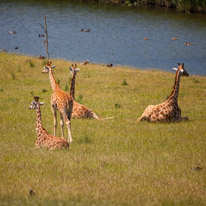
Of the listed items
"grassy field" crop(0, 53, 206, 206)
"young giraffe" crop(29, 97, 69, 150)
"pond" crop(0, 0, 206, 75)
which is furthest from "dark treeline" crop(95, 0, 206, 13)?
"young giraffe" crop(29, 97, 69, 150)

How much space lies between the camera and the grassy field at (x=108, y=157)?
27.8 ft

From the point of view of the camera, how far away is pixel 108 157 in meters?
11.4

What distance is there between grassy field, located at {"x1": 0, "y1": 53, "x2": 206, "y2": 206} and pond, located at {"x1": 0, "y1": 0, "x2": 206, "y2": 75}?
1951cm

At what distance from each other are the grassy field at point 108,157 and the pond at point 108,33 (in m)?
19.5

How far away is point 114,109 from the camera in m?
18.8

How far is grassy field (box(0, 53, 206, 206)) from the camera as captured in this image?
846 centimetres

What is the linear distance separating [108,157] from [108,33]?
45.9 meters

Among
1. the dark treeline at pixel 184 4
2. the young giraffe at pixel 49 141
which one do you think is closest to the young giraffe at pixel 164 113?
the young giraffe at pixel 49 141

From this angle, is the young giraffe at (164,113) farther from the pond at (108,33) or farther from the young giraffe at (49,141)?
the pond at (108,33)

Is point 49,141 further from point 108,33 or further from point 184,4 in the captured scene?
point 184,4

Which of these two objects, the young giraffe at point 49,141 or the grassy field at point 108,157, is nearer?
the grassy field at point 108,157

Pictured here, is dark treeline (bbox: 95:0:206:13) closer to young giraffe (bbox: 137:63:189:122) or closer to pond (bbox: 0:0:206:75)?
pond (bbox: 0:0:206:75)

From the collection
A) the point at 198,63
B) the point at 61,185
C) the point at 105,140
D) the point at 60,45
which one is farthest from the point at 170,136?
the point at 60,45

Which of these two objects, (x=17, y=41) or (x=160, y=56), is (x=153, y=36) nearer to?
(x=160, y=56)
